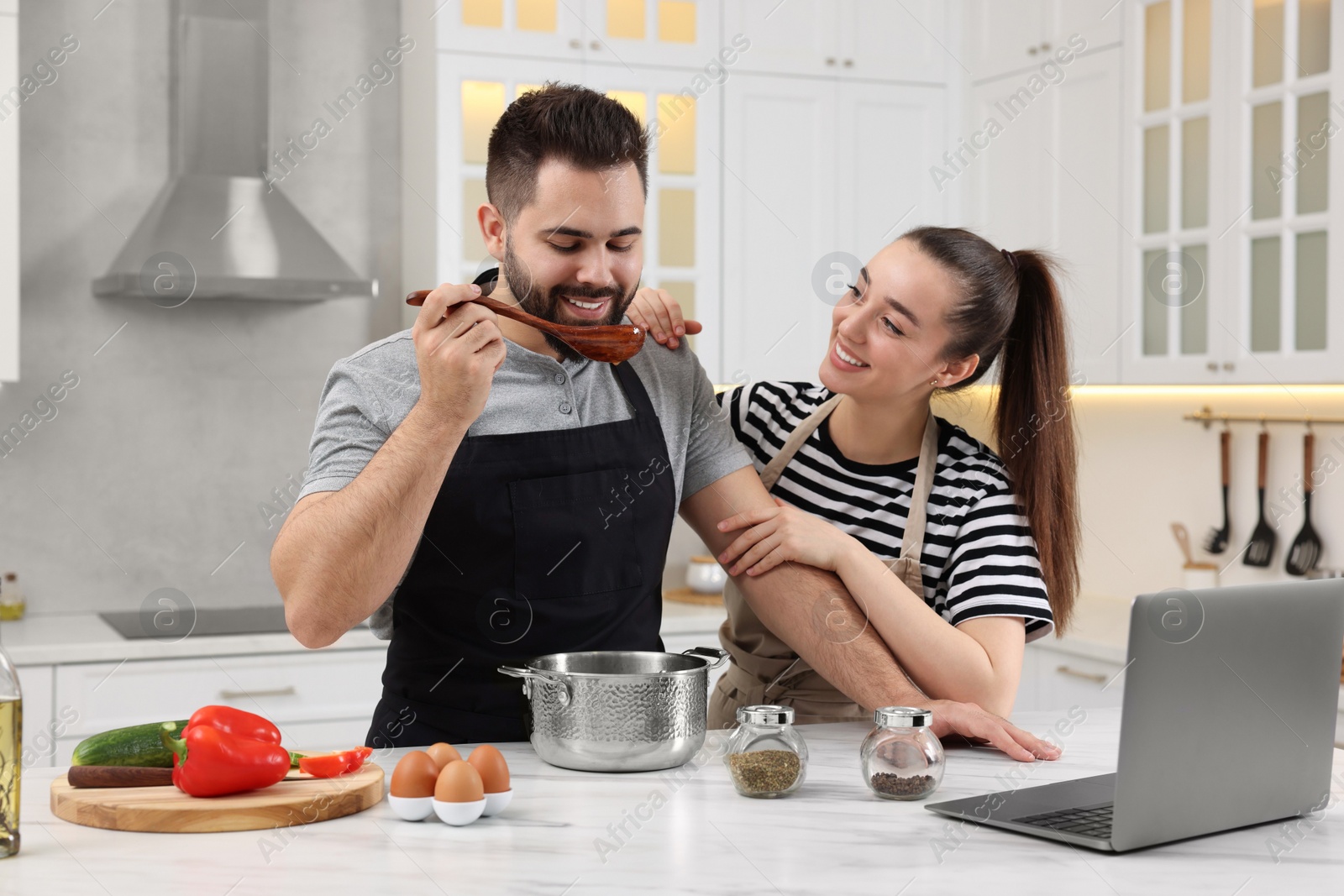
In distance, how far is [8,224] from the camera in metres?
2.89

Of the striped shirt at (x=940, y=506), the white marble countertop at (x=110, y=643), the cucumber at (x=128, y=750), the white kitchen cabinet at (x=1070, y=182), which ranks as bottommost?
the white marble countertop at (x=110, y=643)

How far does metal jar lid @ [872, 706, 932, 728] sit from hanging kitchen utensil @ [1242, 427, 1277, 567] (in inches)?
85.2

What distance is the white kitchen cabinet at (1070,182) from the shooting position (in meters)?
3.22

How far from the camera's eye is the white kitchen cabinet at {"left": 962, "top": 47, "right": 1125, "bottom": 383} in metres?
3.22

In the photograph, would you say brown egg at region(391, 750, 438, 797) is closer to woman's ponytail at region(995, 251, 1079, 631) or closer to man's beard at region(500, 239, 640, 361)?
man's beard at region(500, 239, 640, 361)

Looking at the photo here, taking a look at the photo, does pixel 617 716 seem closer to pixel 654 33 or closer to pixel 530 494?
pixel 530 494

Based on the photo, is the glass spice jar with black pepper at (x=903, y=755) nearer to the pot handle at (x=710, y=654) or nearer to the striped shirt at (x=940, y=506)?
the pot handle at (x=710, y=654)

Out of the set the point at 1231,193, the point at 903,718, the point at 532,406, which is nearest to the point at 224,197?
the point at 532,406

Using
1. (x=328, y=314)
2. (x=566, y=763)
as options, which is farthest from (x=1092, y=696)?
(x=328, y=314)

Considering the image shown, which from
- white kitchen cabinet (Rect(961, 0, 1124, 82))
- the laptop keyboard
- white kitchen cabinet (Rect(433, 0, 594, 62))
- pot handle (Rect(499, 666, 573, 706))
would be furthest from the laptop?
white kitchen cabinet (Rect(433, 0, 594, 62))

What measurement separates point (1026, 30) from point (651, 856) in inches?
115

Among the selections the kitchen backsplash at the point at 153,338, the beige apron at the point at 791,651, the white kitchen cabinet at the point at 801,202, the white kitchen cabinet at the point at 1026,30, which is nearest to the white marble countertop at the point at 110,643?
the kitchen backsplash at the point at 153,338

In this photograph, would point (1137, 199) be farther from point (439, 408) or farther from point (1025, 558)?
point (439, 408)

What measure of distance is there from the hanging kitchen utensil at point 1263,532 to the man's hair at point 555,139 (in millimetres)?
2054
